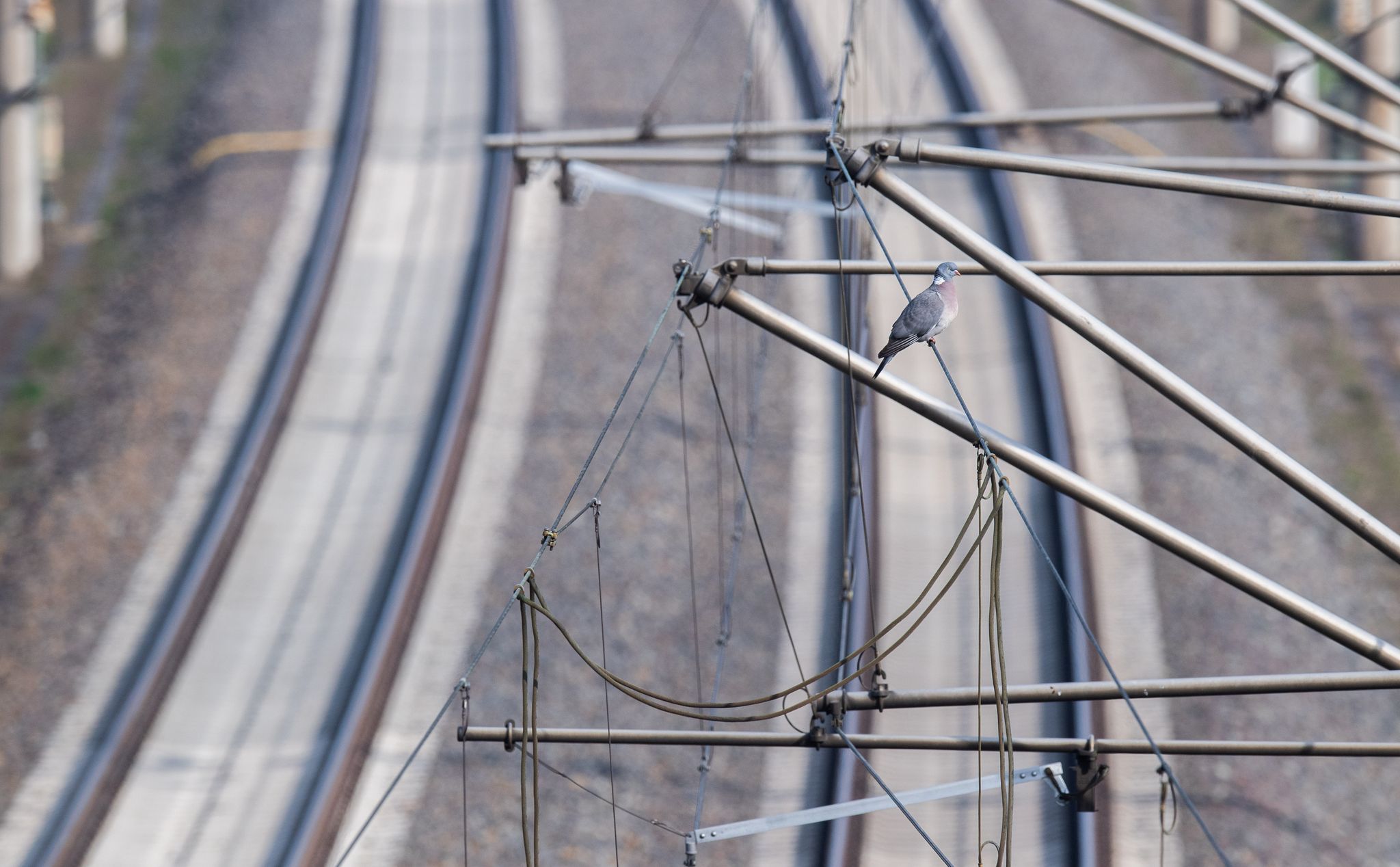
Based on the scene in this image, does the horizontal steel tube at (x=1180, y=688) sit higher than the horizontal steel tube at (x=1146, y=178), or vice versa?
the horizontal steel tube at (x=1146, y=178)

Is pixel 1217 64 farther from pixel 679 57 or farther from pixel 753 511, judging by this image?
pixel 679 57

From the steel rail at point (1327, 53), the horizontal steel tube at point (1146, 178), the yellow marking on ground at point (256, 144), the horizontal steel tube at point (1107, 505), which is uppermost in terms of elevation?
the yellow marking on ground at point (256, 144)

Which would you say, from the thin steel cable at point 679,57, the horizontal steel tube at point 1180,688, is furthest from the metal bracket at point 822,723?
the thin steel cable at point 679,57

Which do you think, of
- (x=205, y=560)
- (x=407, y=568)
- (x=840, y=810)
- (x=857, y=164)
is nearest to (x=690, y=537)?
(x=407, y=568)

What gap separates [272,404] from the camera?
1789cm

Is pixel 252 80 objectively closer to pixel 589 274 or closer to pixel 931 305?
pixel 589 274

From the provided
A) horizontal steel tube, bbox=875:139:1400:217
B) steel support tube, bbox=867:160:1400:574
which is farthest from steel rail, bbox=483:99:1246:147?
steel support tube, bbox=867:160:1400:574

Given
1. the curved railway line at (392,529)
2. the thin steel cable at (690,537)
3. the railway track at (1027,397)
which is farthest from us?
the thin steel cable at (690,537)

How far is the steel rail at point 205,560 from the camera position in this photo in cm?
1317

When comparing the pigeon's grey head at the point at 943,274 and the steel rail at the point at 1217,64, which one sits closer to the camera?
the pigeon's grey head at the point at 943,274

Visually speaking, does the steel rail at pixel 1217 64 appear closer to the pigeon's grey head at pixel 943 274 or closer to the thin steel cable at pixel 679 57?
the pigeon's grey head at pixel 943 274

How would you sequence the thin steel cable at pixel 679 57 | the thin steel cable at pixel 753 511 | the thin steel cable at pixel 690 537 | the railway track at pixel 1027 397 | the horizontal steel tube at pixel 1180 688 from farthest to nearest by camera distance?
the thin steel cable at pixel 679 57
the thin steel cable at pixel 690 537
the railway track at pixel 1027 397
the thin steel cable at pixel 753 511
the horizontal steel tube at pixel 1180 688

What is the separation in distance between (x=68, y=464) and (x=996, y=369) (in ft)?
39.3

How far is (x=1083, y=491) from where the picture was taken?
7.19 meters
